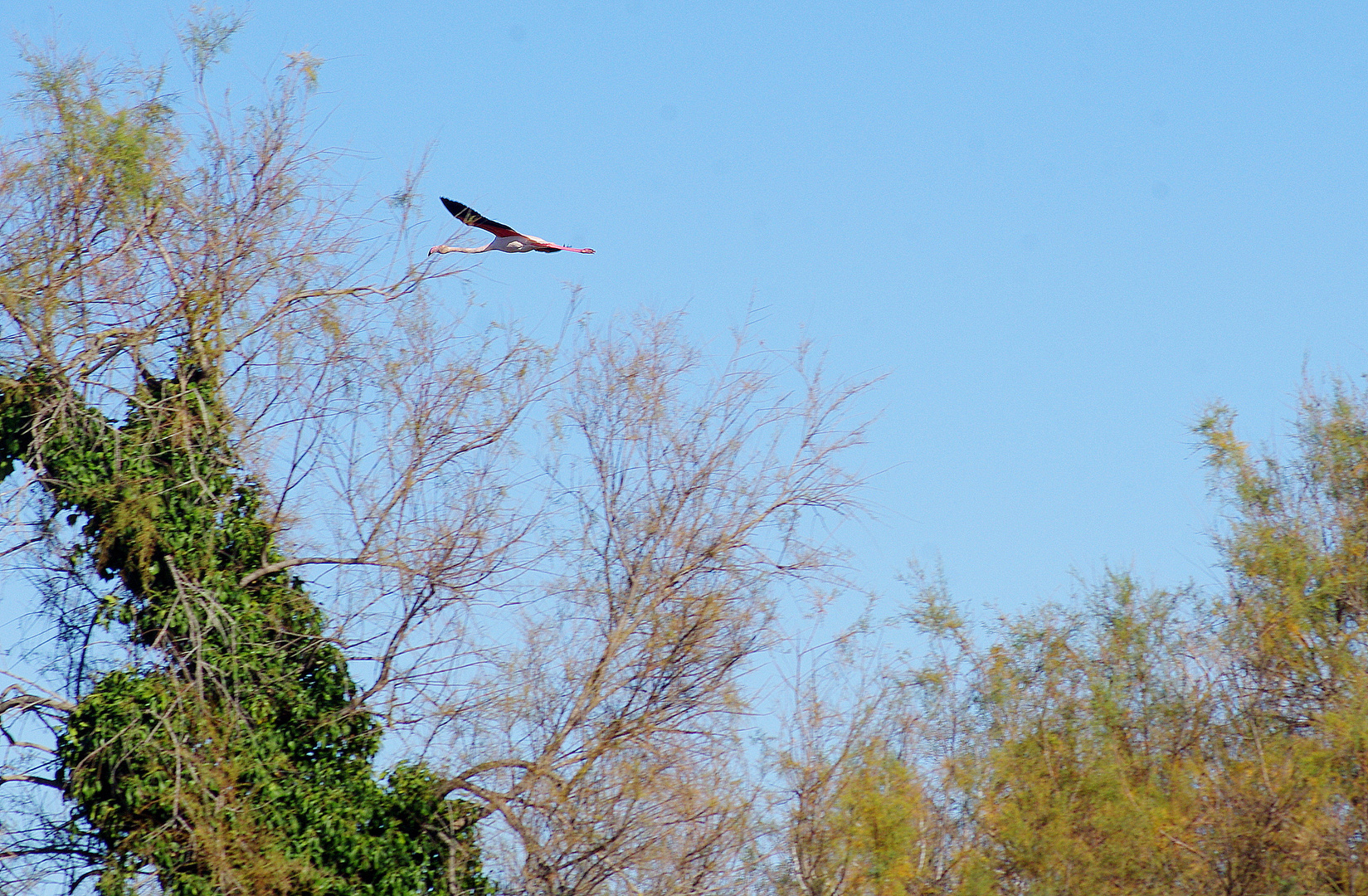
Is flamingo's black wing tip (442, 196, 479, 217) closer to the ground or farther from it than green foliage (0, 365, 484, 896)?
farther from it

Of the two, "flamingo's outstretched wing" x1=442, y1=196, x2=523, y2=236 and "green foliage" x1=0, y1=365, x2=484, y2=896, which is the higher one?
"flamingo's outstretched wing" x1=442, y1=196, x2=523, y2=236

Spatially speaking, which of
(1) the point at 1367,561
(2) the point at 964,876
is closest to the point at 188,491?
(2) the point at 964,876

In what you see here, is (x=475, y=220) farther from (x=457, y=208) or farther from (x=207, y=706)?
(x=207, y=706)

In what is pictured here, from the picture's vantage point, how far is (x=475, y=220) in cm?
1444

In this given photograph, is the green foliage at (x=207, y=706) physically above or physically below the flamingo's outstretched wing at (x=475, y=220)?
below

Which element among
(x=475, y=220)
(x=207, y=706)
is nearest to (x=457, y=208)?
(x=475, y=220)

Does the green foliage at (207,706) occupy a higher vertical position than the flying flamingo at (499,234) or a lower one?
lower

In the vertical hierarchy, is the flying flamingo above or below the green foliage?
above

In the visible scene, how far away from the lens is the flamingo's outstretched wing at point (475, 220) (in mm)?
14344

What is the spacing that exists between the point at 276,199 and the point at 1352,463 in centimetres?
1264

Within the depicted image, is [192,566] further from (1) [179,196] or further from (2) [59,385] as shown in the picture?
(1) [179,196]

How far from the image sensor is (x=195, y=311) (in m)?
14.1

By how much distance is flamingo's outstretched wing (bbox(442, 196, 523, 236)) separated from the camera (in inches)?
565

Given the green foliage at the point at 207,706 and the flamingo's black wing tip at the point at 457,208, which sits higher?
the flamingo's black wing tip at the point at 457,208
